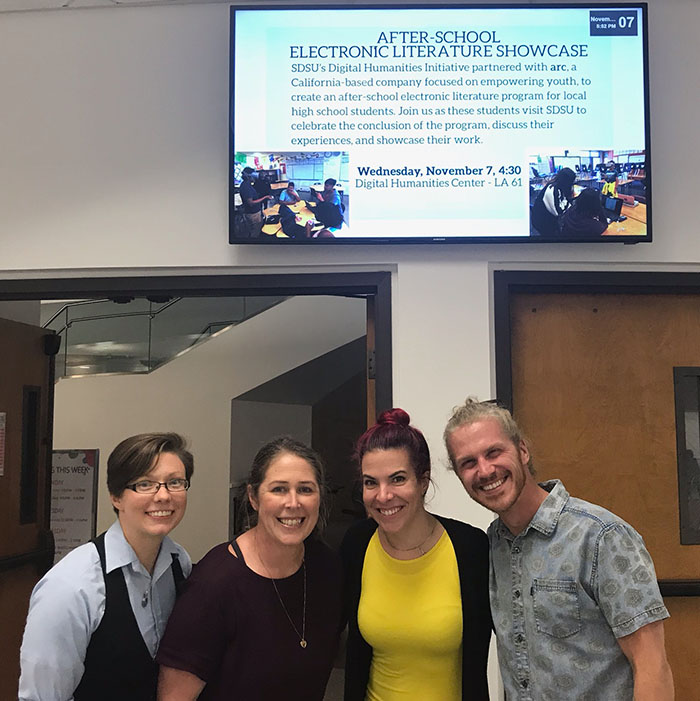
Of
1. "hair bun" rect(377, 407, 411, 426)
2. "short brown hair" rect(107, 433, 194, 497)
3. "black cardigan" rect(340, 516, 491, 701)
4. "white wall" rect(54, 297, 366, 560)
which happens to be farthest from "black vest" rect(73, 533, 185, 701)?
"white wall" rect(54, 297, 366, 560)

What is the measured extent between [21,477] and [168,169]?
1629 millimetres

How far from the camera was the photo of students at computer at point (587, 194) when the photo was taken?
8.13ft

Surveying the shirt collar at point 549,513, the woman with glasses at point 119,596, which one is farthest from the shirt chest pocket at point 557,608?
the woman with glasses at point 119,596

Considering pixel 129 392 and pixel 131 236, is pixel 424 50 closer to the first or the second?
pixel 131 236

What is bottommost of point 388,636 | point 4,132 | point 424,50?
point 388,636

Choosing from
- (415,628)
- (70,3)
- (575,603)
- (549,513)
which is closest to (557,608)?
(575,603)

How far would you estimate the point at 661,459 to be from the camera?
2564 millimetres

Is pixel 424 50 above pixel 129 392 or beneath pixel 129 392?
above

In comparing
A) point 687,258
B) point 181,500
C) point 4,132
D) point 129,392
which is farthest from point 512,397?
point 129,392

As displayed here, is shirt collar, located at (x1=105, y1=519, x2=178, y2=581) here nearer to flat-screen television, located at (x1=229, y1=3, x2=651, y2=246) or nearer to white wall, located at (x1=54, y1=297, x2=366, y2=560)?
flat-screen television, located at (x1=229, y1=3, x2=651, y2=246)

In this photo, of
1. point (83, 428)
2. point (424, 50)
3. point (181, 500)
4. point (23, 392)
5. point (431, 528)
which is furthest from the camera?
point (83, 428)

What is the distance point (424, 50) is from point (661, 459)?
1705 millimetres

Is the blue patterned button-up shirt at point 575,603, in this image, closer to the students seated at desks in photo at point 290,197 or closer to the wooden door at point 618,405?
the wooden door at point 618,405

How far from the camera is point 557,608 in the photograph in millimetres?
1453
